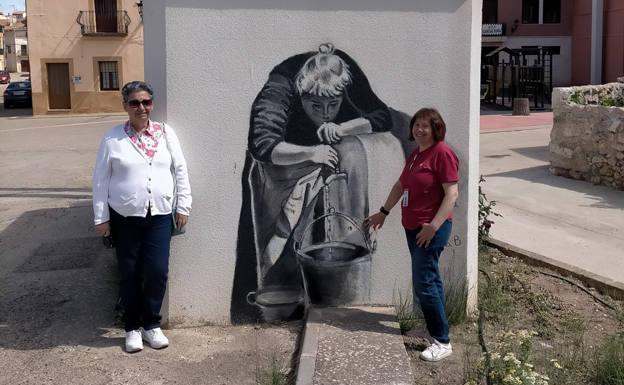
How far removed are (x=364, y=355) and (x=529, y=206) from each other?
617cm

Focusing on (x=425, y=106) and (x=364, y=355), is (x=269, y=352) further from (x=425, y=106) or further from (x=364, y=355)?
(x=425, y=106)

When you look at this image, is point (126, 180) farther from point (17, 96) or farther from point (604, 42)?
point (17, 96)

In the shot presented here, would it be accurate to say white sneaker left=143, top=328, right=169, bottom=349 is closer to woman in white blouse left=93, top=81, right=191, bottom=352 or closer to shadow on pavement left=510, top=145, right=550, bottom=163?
woman in white blouse left=93, top=81, right=191, bottom=352

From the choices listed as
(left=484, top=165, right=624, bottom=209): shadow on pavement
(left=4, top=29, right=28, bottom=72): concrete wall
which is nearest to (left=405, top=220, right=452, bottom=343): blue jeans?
(left=484, top=165, right=624, bottom=209): shadow on pavement

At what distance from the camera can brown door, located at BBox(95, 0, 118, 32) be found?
3553 centimetres

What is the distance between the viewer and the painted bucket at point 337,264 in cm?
542

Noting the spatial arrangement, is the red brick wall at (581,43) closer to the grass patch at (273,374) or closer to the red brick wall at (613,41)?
the red brick wall at (613,41)

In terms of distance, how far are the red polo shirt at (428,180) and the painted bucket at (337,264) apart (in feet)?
2.65

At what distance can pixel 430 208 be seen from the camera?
462cm

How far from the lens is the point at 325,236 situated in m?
5.43

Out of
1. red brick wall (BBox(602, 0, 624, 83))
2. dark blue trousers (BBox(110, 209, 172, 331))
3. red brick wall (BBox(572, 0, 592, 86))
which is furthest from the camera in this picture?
red brick wall (BBox(572, 0, 592, 86))

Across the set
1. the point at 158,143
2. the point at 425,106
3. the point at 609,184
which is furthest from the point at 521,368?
the point at 609,184

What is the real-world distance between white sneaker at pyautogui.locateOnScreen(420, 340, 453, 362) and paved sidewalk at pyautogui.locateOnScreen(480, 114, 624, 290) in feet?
7.33

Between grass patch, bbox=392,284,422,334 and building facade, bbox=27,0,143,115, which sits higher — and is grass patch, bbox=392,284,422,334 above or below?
below
